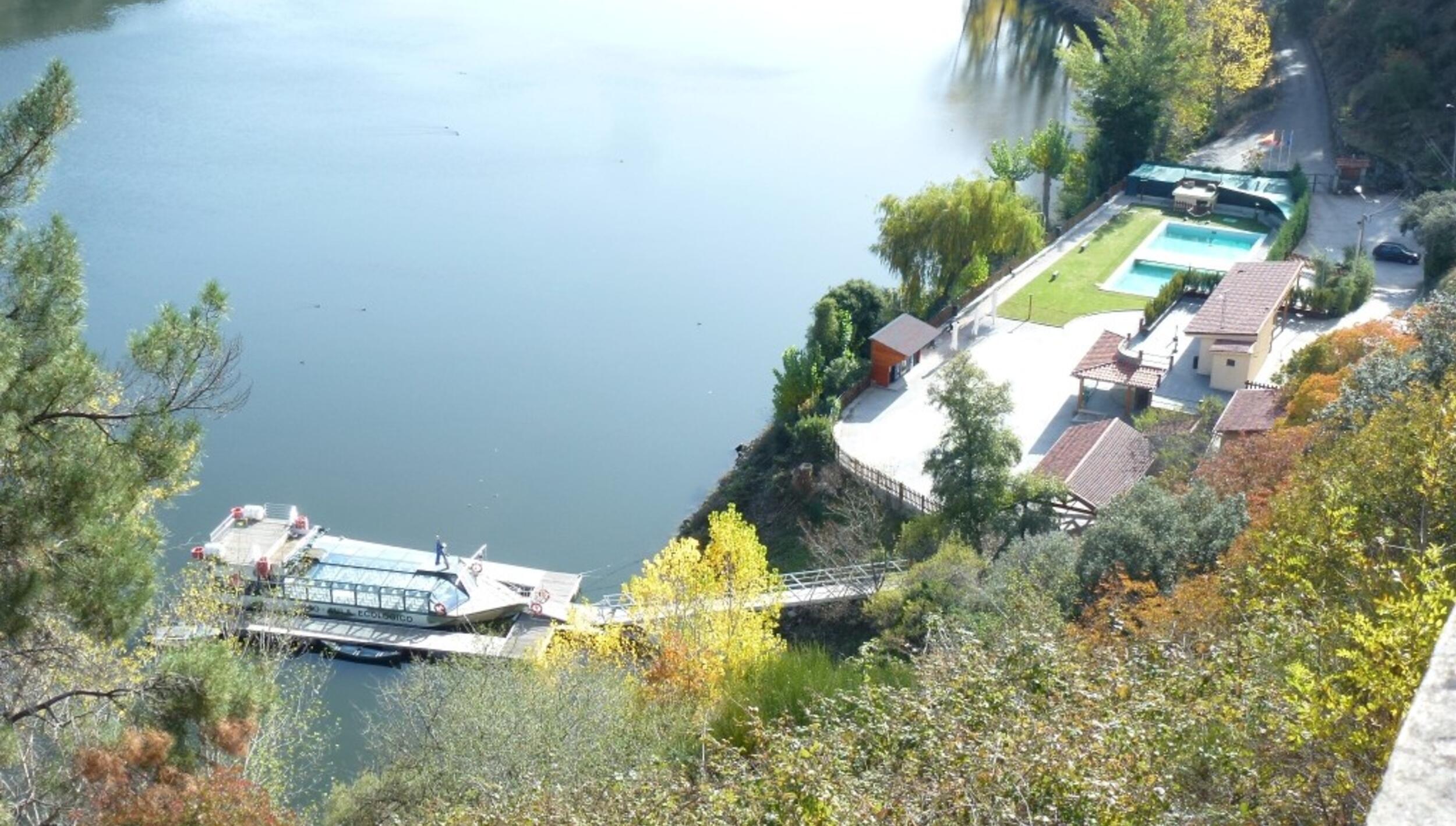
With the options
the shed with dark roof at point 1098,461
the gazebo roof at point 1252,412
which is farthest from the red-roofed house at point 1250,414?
the shed with dark roof at point 1098,461

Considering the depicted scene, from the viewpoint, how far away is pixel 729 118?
199 ft

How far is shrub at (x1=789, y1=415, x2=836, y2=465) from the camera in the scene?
102 ft

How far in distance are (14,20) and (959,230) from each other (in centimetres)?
4800

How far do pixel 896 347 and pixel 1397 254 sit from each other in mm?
15721

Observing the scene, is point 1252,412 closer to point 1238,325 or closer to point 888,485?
point 1238,325

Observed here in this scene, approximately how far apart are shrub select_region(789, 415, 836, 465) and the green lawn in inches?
364

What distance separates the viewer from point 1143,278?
41.8 metres

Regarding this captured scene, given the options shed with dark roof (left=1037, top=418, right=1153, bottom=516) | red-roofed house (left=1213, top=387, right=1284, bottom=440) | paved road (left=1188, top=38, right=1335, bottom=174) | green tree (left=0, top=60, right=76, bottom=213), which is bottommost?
paved road (left=1188, top=38, right=1335, bottom=174)

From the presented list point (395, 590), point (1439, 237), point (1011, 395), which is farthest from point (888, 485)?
point (1439, 237)

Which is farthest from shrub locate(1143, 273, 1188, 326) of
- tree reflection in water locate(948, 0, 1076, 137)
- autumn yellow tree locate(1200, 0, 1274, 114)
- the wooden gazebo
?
tree reflection in water locate(948, 0, 1076, 137)

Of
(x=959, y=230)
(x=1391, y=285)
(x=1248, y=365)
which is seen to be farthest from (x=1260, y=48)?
(x=1248, y=365)

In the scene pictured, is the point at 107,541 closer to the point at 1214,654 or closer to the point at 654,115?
the point at 1214,654

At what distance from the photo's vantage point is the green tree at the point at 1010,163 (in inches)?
1884

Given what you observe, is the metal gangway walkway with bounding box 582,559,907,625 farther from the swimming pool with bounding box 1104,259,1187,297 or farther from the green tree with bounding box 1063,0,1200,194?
the green tree with bounding box 1063,0,1200,194
